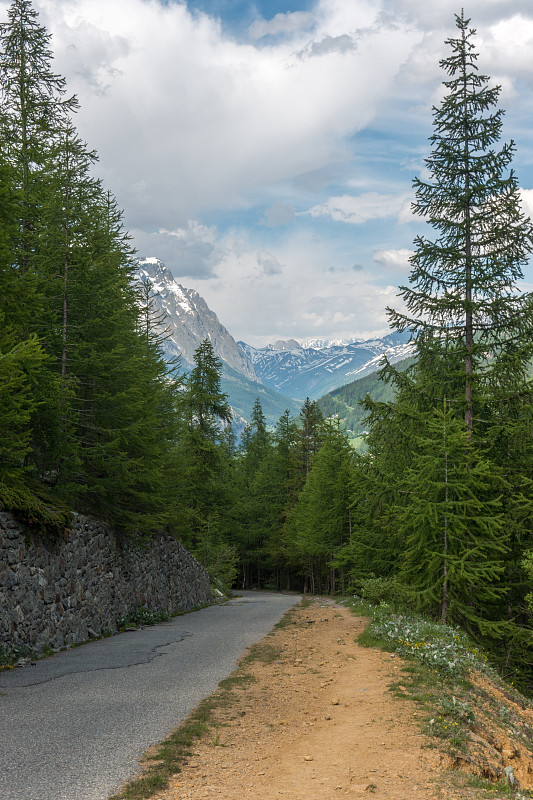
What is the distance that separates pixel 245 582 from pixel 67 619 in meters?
51.0

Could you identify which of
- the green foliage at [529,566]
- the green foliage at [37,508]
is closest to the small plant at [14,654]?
the green foliage at [37,508]

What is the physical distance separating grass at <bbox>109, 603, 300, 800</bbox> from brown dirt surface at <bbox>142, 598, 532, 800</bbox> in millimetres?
68

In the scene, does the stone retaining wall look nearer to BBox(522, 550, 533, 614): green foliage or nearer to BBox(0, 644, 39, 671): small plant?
BBox(0, 644, 39, 671): small plant

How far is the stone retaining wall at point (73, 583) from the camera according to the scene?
10891 millimetres

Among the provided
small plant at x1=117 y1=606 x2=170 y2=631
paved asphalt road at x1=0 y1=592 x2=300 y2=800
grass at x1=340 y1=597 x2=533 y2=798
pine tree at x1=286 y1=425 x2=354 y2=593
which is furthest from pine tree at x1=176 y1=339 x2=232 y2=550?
grass at x1=340 y1=597 x2=533 y2=798

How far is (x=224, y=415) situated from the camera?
126 ft

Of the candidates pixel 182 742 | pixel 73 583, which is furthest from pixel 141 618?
pixel 182 742

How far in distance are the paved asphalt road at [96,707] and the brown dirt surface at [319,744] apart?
0.70 m

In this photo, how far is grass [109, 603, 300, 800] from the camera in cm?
496

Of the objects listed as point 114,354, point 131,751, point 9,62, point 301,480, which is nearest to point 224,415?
point 301,480

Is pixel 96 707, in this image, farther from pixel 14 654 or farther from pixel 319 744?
pixel 14 654

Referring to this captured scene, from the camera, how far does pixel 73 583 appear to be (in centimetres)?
1357

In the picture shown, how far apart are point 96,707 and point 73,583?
21.8 feet

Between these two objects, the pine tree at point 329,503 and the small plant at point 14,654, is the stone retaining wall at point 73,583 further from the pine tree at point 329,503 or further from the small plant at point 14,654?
the pine tree at point 329,503
